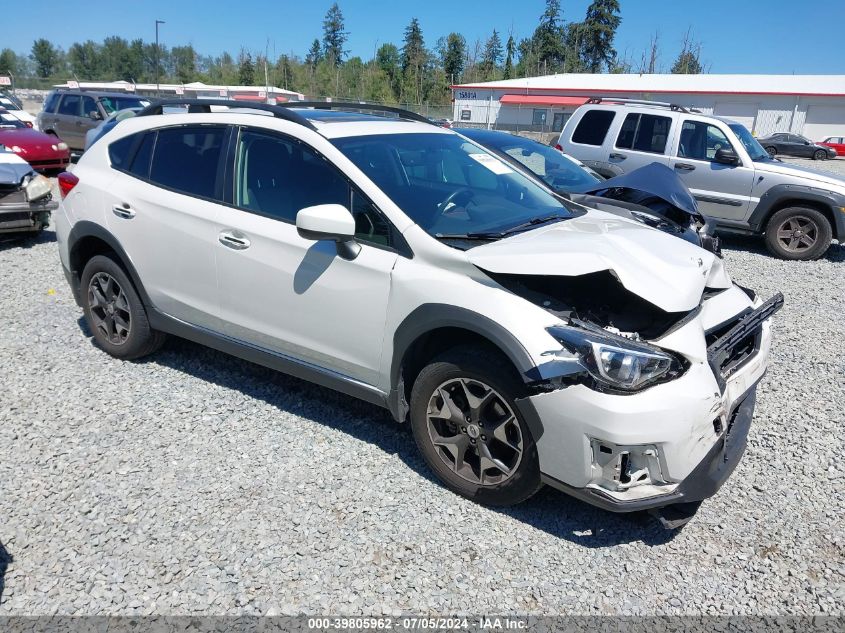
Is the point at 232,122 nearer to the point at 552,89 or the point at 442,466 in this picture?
the point at 442,466

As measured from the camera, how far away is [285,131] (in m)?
3.69

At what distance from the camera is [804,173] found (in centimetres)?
901

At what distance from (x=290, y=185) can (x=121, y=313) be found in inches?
75.1

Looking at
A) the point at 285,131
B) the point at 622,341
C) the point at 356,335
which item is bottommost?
the point at 356,335

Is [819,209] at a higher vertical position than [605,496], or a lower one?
higher

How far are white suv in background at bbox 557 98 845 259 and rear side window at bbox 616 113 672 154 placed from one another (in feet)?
0.05

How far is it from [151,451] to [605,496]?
2522mm

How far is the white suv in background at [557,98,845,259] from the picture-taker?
29.3 feet

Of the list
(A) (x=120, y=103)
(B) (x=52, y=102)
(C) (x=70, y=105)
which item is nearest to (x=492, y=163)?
(A) (x=120, y=103)

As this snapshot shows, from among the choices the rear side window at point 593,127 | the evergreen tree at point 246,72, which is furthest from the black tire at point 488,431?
the evergreen tree at point 246,72

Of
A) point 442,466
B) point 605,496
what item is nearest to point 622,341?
point 605,496

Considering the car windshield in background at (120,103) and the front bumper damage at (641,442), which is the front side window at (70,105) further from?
the front bumper damage at (641,442)

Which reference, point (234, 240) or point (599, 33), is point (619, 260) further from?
point (599, 33)

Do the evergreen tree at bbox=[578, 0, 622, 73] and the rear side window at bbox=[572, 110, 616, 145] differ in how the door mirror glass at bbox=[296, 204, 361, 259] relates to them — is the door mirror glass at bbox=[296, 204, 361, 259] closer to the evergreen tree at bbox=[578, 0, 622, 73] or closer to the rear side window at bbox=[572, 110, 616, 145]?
the rear side window at bbox=[572, 110, 616, 145]
